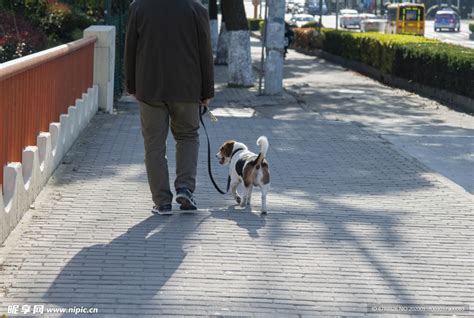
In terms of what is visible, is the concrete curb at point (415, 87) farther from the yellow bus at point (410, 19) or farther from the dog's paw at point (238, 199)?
the yellow bus at point (410, 19)

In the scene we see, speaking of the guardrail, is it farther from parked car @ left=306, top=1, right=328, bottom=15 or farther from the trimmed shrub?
parked car @ left=306, top=1, right=328, bottom=15

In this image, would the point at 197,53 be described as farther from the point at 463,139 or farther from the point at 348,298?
the point at 463,139

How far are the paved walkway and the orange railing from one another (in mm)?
543

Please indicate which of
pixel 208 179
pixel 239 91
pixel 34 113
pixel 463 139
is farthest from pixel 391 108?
pixel 34 113

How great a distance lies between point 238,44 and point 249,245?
17135mm

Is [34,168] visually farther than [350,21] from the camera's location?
No

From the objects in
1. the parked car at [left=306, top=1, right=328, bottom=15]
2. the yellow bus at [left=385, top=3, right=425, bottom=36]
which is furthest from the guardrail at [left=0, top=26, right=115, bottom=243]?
the parked car at [left=306, top=1, right=328, bottom=15]

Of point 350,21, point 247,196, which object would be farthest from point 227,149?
point 350,21

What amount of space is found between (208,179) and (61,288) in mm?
4042

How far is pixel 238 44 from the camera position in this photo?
24.1 meters

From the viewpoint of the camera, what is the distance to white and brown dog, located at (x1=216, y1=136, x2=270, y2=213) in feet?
26.7

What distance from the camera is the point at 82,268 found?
21.1 ft

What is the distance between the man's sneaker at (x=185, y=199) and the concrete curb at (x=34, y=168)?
45.8 inches

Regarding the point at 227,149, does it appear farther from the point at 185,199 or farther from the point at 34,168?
the point at 34,168
